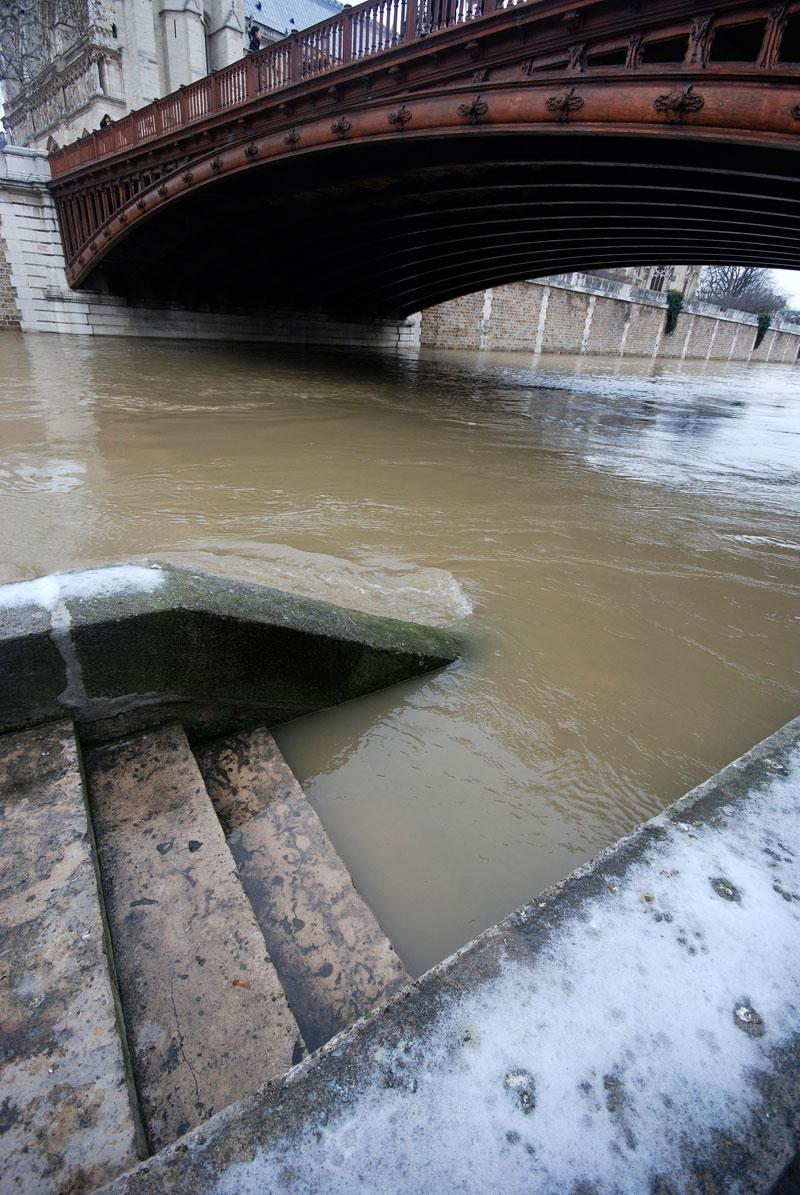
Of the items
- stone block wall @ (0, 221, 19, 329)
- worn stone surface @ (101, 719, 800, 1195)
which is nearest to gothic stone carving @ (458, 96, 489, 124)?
worn stone surface @ (101, 719, 800, 1195)

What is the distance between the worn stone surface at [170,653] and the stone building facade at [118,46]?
43.9 meters

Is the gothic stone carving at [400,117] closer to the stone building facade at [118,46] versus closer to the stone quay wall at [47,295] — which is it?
the stone quay wall at [47,295]

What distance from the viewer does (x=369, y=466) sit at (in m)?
7.19

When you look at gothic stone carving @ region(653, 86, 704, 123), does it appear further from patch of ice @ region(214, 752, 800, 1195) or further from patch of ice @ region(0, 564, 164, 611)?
patch of ice @ region(214, 752, 800, 1195)

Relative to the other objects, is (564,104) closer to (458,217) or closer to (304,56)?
(304,56)

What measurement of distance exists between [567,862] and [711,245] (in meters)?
18.0

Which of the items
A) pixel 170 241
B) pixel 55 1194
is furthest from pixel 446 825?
pixel 170 241

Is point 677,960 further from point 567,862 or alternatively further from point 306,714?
point 306,714

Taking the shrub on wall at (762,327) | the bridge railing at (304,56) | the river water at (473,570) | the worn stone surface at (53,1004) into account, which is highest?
the bridge railing at (304,56)

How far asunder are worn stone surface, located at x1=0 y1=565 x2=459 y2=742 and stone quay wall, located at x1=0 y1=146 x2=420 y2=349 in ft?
67.1

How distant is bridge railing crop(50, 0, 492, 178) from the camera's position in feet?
23.7

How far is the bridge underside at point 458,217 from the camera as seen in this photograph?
26.4 feet

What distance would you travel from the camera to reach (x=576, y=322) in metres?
35.7

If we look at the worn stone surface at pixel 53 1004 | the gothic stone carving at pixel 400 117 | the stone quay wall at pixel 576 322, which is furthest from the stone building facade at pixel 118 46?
the worn stone surface at pixel 53 1004
